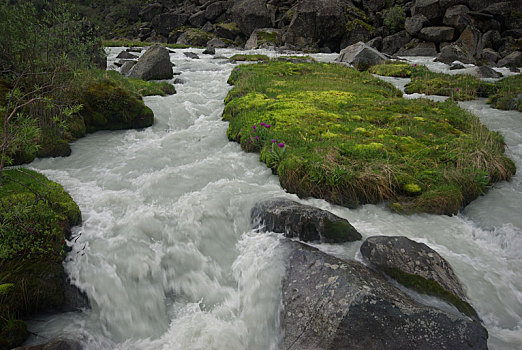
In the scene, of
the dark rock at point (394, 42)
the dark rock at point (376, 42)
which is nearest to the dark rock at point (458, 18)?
the dark rock at point (394, 42)

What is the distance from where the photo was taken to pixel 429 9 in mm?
43062

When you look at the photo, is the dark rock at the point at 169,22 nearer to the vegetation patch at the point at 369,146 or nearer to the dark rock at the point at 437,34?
the dark rock at the point at 437,34

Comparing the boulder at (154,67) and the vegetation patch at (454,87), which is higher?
the boulder at (154,67)

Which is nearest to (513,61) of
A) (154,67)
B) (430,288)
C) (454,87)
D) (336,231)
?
(454,87)

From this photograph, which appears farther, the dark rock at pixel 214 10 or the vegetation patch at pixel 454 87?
the dark rock at pixel 214 10

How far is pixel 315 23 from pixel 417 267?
46761 mm

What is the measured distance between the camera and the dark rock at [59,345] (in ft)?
11.2

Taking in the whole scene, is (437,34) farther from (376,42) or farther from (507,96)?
(507,96)

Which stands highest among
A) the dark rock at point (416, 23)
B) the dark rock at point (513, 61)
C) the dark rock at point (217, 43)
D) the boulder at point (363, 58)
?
the dark rock at point (416, 23)

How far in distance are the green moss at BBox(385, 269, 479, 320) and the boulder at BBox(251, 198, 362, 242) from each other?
3.96ft

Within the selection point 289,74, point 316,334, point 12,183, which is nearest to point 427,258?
point 316,334

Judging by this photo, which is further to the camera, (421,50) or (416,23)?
(416,23)

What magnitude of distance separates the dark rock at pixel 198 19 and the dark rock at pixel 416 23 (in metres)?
39.4

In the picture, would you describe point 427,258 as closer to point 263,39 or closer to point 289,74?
point 289,74
